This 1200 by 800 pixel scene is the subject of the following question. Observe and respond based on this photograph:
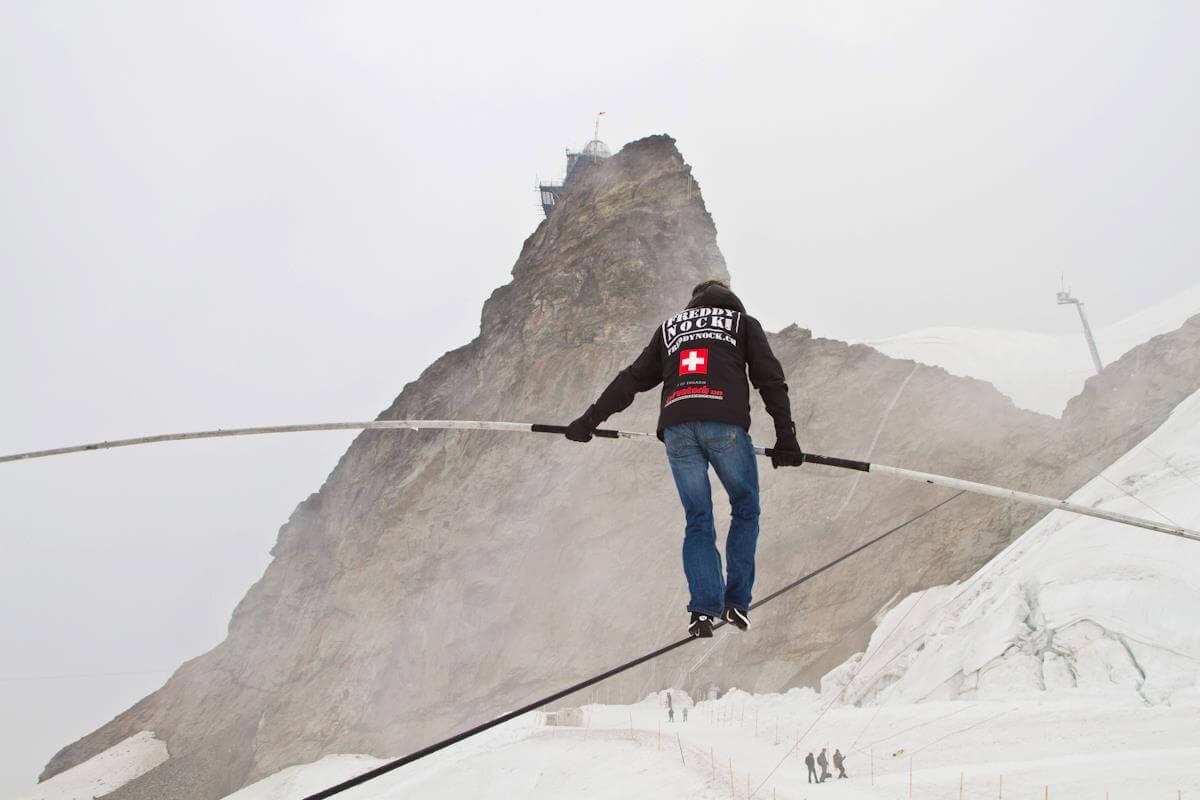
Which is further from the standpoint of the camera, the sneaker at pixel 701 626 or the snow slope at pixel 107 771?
the snow slope at pixel 107 771

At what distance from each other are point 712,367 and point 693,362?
122 millimetres

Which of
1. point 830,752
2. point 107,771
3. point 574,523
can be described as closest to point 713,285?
point 830,752

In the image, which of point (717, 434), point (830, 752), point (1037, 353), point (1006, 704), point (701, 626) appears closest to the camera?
point (701, 626)

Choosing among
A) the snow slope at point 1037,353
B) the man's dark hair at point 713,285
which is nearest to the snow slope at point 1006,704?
the man's dark hair at point 713,285

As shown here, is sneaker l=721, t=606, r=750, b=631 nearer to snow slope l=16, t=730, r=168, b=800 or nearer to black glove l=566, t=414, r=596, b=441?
black glove l=566, t=414, r=596, b=441

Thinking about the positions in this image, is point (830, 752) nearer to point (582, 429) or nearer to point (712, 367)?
point (582, 429)

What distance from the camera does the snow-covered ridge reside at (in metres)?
13.1

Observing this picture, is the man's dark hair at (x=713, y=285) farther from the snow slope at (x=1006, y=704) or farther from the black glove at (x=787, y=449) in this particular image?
the snow slope at (x=1006, y=704)

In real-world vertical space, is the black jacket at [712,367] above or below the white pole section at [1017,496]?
above

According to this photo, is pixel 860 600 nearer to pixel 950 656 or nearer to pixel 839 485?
pixel 839 485

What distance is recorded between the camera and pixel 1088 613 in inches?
575

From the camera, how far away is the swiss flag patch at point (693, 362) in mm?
4176

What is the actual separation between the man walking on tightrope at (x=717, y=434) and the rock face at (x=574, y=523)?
25668 millimetres

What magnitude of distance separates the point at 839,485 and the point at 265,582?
115ft
